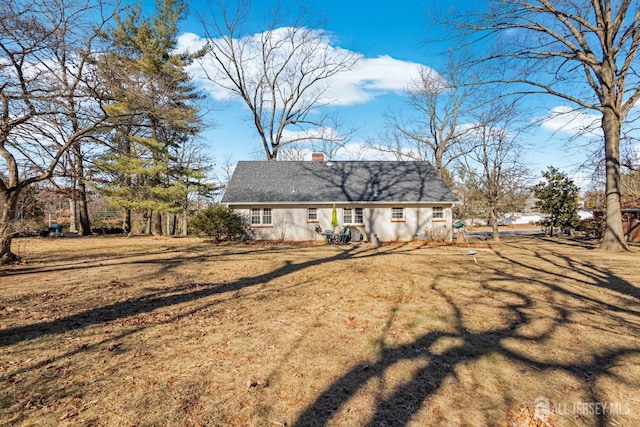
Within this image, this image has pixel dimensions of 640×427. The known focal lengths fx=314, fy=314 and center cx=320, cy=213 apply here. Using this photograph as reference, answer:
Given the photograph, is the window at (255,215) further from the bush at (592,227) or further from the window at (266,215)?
the bush at (592,227)

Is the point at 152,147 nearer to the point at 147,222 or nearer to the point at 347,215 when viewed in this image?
the point at 147,222

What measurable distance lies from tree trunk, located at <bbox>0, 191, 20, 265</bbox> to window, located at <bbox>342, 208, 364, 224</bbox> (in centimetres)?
1496

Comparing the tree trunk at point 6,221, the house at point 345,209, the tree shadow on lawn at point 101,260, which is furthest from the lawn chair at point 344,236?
the tree trunk at point 6,221

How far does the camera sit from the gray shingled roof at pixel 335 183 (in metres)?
19.8

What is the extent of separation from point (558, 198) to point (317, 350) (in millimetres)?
27004

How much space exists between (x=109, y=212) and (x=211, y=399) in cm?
4296

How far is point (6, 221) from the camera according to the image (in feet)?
31.1

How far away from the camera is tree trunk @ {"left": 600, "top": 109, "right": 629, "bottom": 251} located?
571 inches

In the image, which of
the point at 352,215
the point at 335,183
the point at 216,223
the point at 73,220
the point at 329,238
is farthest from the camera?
the point at 73,220

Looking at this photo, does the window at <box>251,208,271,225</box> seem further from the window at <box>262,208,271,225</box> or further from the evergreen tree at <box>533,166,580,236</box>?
the evergreen tree at <box>533,166,580,236</box>

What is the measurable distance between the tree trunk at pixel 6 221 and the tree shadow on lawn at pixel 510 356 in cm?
1130

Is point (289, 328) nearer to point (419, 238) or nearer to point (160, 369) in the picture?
point (160, 369)

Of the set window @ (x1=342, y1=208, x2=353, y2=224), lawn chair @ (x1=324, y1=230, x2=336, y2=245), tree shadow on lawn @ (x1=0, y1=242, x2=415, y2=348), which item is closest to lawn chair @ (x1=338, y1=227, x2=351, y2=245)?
lawn chair @ (x1=324, y1=230, x2=336, y2=245)

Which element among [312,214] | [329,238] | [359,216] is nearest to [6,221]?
[329,238]
